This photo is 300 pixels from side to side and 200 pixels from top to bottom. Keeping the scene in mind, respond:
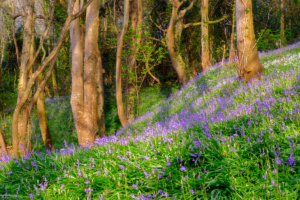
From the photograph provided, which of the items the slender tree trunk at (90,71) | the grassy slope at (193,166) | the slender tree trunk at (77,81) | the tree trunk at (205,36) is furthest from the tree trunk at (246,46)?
the tree trunk at (205,36)

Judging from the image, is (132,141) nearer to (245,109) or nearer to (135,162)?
(135,162)

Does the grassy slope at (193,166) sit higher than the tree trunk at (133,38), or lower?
lower

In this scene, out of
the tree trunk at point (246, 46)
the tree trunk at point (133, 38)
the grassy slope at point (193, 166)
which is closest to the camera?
the grassy slope at point (193, 166)

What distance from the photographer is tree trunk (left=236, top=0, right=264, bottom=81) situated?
6.34m

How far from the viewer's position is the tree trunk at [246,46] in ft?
20.8

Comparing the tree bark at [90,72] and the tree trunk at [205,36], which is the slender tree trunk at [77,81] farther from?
the tree trunk at [205,36]

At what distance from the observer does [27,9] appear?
6.43 metres

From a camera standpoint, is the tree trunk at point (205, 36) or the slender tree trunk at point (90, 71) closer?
the slender tree trunk at point (90, 71)

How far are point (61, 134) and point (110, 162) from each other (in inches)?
581

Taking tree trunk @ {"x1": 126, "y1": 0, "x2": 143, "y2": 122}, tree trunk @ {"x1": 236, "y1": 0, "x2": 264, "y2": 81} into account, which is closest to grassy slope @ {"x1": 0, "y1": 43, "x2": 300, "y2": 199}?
tree trunk @ {"x1": 236, "y1": 0, "x2": 264, "y2": 81}

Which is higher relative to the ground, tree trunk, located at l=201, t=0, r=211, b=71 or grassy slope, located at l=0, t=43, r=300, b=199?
tree trunk, located at l=201, t=0, r=211, b=71

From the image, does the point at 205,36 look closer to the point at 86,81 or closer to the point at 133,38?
the point at 133,38

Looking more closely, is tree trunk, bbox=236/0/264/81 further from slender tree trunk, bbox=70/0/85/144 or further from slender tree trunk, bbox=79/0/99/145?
Answer: slender tree trunk, bbox=70/0/85/144

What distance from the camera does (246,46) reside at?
6445mm
